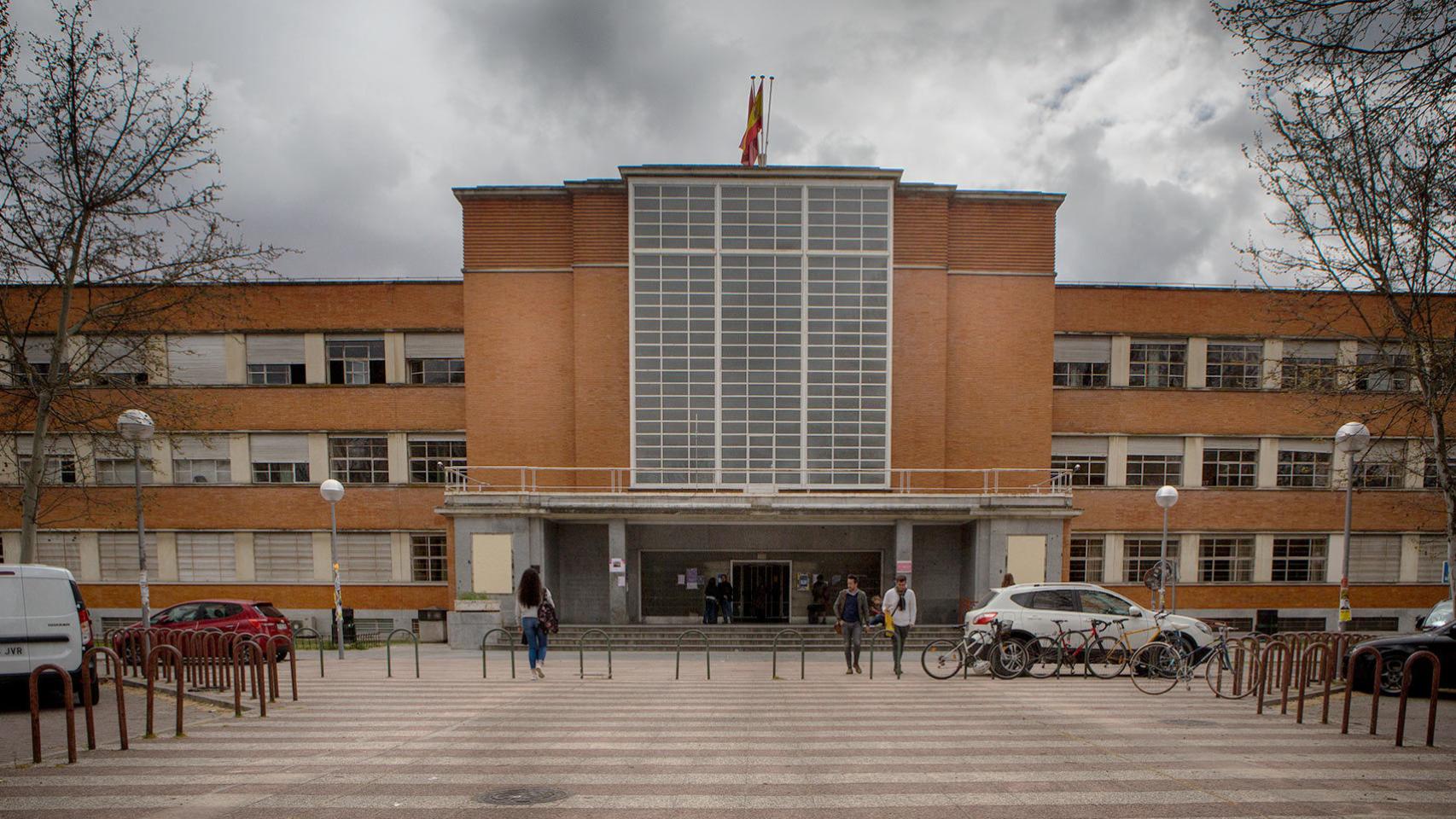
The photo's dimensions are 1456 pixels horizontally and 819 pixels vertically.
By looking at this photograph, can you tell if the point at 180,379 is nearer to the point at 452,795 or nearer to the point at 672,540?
the point at 672,540

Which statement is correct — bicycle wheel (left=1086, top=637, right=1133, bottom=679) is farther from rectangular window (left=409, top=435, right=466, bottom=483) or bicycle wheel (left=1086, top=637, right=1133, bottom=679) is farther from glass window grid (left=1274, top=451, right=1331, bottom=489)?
rectangular window (left=409, top=435, right=466, bottom=483)

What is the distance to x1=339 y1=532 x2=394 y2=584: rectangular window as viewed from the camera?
26156 millimetres

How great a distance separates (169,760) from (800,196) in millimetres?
20594

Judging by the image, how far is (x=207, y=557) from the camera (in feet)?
86.2

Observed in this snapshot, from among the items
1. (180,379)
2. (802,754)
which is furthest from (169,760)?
(180,379)

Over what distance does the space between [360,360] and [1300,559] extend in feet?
106

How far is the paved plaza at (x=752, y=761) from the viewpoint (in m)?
5.98

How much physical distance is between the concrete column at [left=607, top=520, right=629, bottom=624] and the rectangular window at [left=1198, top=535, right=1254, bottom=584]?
1912 cm

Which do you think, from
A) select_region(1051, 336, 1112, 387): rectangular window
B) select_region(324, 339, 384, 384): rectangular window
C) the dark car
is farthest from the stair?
select_region(324, 339, 384, 384): rectangular window

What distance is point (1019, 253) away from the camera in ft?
82.0

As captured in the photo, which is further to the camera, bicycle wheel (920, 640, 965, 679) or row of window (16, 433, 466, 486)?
row of window (16, 433, 466, 486)

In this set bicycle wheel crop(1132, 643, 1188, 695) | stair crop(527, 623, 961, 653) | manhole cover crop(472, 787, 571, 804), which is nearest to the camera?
manhole cover crop(472, 787, 571, 804)

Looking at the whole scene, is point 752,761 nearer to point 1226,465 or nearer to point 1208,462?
point 1208,462

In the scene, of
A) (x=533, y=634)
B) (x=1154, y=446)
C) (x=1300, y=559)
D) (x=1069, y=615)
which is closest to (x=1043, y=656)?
(x=1069, y=615)
